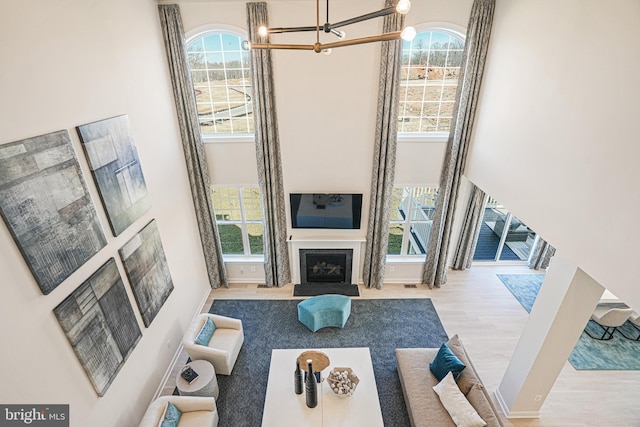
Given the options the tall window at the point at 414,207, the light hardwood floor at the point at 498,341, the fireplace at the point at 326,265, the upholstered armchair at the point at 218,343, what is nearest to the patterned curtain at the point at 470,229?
the light hardwood floor at the point at 498,341

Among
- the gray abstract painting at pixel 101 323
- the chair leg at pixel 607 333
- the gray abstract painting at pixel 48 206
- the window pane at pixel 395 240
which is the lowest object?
the chair leg at pixel 607 333

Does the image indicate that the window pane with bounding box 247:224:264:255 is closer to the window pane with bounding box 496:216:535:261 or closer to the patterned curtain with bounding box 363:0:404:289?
the patterned curtain with bounding box 363:0:404:289

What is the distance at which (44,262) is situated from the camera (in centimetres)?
272

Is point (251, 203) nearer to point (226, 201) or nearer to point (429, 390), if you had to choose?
point (226, 201)

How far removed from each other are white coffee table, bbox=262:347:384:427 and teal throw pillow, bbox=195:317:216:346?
1.18 m

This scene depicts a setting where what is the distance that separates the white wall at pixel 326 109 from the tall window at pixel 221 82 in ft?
1.00

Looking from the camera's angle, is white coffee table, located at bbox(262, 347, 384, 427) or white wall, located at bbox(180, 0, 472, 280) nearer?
white coffee table, located at bbox(262, 347, 384, 427)

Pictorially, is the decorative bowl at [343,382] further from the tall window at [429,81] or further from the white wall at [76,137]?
the tall window at [429,81]

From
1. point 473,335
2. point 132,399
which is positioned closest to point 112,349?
point 132,399

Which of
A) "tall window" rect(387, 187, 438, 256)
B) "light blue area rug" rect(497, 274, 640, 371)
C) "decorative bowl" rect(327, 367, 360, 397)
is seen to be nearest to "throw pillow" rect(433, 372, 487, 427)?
"decorative bowl" rect(327, 367, 360, 397)

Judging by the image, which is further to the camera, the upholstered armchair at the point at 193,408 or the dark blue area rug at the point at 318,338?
the dark blue area rug at the point at 318,338

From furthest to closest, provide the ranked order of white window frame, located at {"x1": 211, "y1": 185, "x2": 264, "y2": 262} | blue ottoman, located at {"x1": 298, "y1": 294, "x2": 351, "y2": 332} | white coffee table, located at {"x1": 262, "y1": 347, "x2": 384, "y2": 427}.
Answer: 1. white window frame, located at {"x1": 211, "y1": 185, "x2": 264, "y2": 262}
2. blue ottoman, located at {"x1": 298, "y1": 294, "x2": 351, "y2": 332}
3. white coffee table, located at {"x1": 262, "y1": 347, "x2": 384, "y2": 427}

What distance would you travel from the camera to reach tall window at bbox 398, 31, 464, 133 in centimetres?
540

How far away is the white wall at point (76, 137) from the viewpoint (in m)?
2.52
